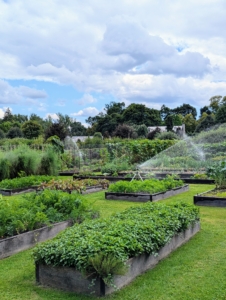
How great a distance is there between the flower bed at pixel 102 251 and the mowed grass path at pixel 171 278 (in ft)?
0.44

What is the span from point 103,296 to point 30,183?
9900mm

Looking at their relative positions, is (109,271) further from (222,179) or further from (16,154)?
(16,154)

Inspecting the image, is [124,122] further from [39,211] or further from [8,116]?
[39,211]

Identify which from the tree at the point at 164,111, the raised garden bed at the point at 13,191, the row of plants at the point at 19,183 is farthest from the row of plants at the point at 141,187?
the tree at the point at 164,111

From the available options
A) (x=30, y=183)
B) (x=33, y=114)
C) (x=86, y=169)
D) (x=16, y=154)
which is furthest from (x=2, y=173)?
(x=33, y=114)

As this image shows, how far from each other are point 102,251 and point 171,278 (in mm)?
1057

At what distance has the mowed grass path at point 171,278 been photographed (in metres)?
4.23

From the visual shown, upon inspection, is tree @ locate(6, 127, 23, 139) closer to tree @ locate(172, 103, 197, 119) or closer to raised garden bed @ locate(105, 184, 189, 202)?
raised garden bed @ locate(105, 184, 189, 202)

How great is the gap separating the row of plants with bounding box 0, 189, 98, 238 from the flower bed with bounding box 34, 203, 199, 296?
1391 millimetres

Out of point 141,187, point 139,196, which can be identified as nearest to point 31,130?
point 141,187

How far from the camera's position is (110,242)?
4.53 meters

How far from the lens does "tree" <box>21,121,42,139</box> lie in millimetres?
52500

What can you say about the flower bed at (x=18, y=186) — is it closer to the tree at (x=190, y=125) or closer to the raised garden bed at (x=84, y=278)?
the raised garden bed at (x=84, y=278)

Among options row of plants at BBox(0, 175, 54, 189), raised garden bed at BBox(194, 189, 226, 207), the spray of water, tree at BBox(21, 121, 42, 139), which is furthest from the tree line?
raised garden bed at BBox(194, 189, 226, 207)
